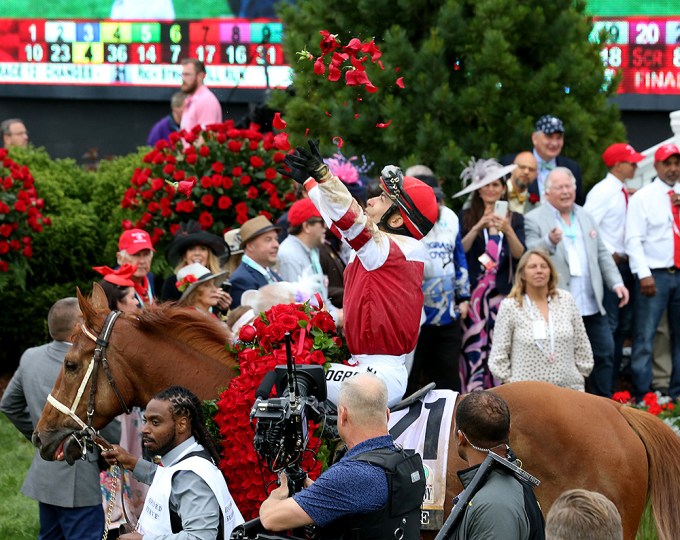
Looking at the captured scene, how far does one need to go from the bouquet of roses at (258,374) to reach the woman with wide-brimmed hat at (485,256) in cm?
352

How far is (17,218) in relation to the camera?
11.2 m

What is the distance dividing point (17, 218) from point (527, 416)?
669 centimetres

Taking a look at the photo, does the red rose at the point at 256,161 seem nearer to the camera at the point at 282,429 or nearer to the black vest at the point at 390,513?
the camera at the point at 282,429

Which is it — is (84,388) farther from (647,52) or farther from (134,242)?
(647,52)

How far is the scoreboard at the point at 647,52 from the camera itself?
14531 mm

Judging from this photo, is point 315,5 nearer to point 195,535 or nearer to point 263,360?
point 263,360

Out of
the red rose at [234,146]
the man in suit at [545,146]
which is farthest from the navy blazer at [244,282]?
the man in suit at [545,146]

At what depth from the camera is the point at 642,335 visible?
34.3 feet

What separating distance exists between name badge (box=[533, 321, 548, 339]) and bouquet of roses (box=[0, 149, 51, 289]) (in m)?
5.30

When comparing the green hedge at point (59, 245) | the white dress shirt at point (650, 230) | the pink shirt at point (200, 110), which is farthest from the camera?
the pink shirt at point (200, 110)

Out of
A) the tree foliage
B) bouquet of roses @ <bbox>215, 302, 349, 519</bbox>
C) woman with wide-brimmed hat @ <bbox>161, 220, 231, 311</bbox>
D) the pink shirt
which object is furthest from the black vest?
the pink shirt

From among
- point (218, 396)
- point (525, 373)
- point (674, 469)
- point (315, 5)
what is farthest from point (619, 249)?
point (218, 396)

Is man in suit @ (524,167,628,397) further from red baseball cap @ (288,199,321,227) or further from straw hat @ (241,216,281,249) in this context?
straw hat @ (241,216,281,249)

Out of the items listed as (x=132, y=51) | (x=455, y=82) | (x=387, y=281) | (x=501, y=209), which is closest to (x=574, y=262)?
(x=501, y=209)
